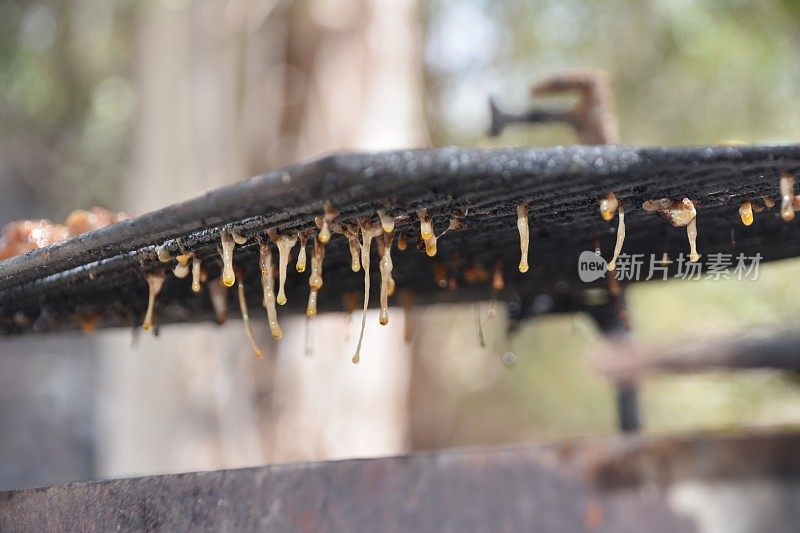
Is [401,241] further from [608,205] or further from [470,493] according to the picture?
[470,493]

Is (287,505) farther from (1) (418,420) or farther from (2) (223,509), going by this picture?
(1) (418,420)

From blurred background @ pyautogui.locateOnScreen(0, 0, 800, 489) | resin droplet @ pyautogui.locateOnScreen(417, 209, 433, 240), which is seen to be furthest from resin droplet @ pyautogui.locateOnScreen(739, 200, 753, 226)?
blurred background @ pyautogui.locateOnScreen(0, 0, 800, 489)

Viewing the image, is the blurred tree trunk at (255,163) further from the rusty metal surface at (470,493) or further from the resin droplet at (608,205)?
the resin droplet at (608,205)

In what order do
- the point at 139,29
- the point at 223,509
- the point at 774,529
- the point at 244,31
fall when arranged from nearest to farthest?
the point at 223,509 < the point at 774,529 < the point at 244,31 < the point at 139,29

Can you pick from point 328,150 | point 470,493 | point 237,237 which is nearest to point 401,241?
point 237,237

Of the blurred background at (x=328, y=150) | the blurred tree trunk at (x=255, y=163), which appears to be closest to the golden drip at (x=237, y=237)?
the blurred background at (x=328, y=150)

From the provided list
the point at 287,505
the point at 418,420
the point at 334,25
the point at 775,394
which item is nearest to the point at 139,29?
the point at 334,25

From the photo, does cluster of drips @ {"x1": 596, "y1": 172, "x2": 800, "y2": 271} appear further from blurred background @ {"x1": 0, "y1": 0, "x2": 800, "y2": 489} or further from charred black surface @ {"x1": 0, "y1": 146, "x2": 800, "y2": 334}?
blurred background @ {"x1": 0, "y1": 0, "x2": 800, "y2": 489}
